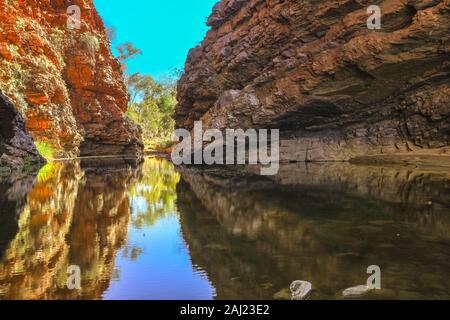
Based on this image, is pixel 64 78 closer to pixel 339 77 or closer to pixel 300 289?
pixel 339 77

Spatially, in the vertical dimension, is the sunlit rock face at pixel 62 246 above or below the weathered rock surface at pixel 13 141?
below

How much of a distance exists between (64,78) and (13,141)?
82.1ft

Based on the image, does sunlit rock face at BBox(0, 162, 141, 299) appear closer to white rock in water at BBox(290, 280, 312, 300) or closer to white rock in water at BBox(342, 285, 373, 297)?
white rock in water at BBox(290, 280, 312, 300)

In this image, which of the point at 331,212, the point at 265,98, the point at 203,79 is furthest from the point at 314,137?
the point at 331,212

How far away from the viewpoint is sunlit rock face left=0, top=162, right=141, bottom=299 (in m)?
→ 4.23

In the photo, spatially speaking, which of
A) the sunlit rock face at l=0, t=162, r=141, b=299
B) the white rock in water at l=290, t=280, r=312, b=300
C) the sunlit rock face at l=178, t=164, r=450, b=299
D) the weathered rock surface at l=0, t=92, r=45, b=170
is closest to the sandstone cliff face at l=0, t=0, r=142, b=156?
the weathered rock surface at l=0, t=92, r=45, b=170

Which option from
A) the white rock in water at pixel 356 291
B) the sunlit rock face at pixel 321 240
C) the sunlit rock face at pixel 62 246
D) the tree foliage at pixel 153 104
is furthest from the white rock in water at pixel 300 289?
the tree foliage at pixel 153 104

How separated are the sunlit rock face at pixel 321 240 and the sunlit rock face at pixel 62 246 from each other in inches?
50.6

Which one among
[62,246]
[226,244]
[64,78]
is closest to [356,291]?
[226,244]

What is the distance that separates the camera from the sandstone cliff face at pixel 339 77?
865 inches

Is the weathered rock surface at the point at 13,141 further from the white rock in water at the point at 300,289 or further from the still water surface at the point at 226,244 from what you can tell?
the white rock in water at the point at 300,289

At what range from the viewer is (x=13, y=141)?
24.3 m

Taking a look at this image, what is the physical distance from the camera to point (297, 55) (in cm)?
2661
